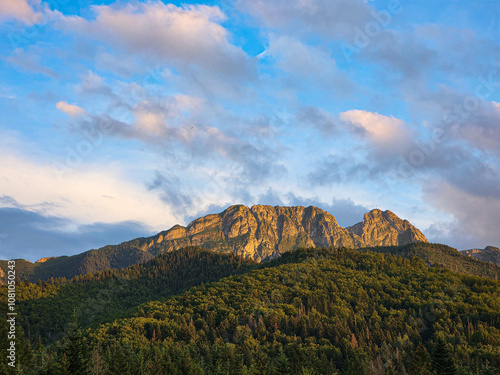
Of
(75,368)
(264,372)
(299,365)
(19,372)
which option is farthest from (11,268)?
(299,365)

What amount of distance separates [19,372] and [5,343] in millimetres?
29169

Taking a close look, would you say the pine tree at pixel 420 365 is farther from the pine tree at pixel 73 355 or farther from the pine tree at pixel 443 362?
the pine tree at pixel 73 355

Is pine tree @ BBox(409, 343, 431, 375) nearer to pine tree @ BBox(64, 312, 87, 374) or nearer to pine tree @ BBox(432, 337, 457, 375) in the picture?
pine tree @ BBox(432, 337, 457, 375)

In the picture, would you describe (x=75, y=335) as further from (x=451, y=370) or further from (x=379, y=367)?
(x=379, y=367)

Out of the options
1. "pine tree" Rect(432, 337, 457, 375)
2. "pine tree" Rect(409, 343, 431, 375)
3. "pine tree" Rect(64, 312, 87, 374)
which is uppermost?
"pine tree" Rect(64, 312, 87, 374)

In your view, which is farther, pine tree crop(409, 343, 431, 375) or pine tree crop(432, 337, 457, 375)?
pine tree crop(409, 343, 431, 375)

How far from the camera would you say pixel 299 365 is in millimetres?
151000

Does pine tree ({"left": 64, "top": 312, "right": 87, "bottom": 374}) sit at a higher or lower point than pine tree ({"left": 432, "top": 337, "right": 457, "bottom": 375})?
higher

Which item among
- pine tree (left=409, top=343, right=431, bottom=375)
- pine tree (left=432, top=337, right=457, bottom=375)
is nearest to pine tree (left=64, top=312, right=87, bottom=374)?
pine tree (left=432, top=337, right=457, bottom=375)

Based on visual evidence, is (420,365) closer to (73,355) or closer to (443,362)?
(443,362)

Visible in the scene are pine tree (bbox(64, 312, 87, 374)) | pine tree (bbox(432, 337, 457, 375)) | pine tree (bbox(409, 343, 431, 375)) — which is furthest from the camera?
pine tree (bbox(409, 343, 431, 375))

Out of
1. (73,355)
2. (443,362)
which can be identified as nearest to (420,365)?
(443,362)

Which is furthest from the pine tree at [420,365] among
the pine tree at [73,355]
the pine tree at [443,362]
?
the pine tree at [73,355]

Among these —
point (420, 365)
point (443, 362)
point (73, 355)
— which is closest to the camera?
point (73, 355)
